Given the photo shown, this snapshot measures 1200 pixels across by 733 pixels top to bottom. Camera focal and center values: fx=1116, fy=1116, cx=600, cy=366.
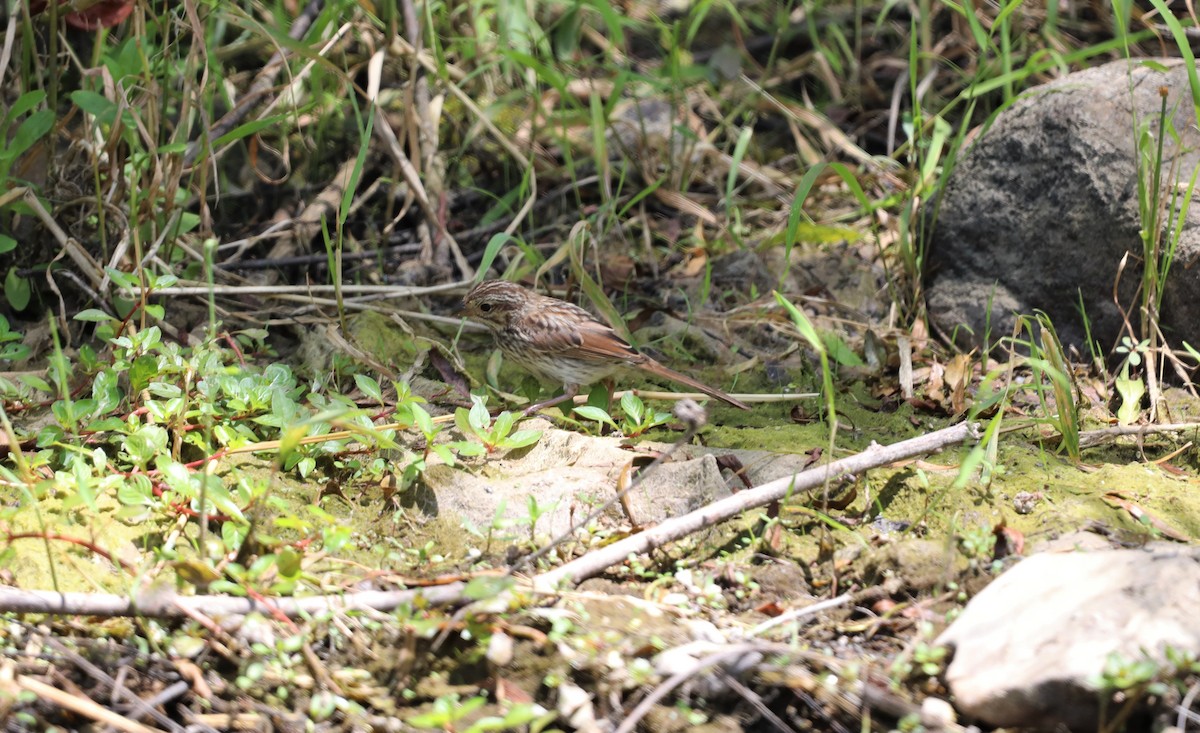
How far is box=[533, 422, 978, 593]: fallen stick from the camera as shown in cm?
308

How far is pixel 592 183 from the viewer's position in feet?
20.1

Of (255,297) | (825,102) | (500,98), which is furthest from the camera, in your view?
(825,102)

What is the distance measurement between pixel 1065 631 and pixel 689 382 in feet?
6.79

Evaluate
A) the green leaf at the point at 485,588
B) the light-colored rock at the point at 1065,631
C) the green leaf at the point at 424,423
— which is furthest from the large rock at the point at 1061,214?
the green leaf at the point at 485,588

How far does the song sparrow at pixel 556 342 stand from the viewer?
4562mm

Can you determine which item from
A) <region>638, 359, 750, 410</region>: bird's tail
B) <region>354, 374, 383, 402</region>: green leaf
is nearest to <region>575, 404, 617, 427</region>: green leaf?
<region>638, 359, 750, 410</region>: bird's tail

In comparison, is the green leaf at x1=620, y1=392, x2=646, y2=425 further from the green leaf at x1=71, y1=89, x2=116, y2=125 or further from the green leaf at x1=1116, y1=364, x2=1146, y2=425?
the green leaf at x1=71, y1=89, x2=116, y2=125

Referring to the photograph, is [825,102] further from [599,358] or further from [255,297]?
[255,297]

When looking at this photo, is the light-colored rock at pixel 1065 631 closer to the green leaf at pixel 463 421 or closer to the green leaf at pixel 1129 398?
the green leaf at pixel 1129 398

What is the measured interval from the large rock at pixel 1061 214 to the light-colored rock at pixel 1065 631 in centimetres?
200

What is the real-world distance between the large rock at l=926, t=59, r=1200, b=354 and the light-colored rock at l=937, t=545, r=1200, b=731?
2001 millimetres

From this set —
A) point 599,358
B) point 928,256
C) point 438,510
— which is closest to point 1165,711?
point 438,510

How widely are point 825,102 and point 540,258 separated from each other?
2517mm

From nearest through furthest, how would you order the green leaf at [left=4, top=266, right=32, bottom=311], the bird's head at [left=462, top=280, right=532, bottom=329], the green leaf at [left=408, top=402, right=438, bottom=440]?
the green leaf at [left=408, top=402, right=438, bottom=440] → the green leaf at [left=4, top=266, right=32, bottom=311] → the bird's head at [left=462, top=280, right=532, bottom=329]
